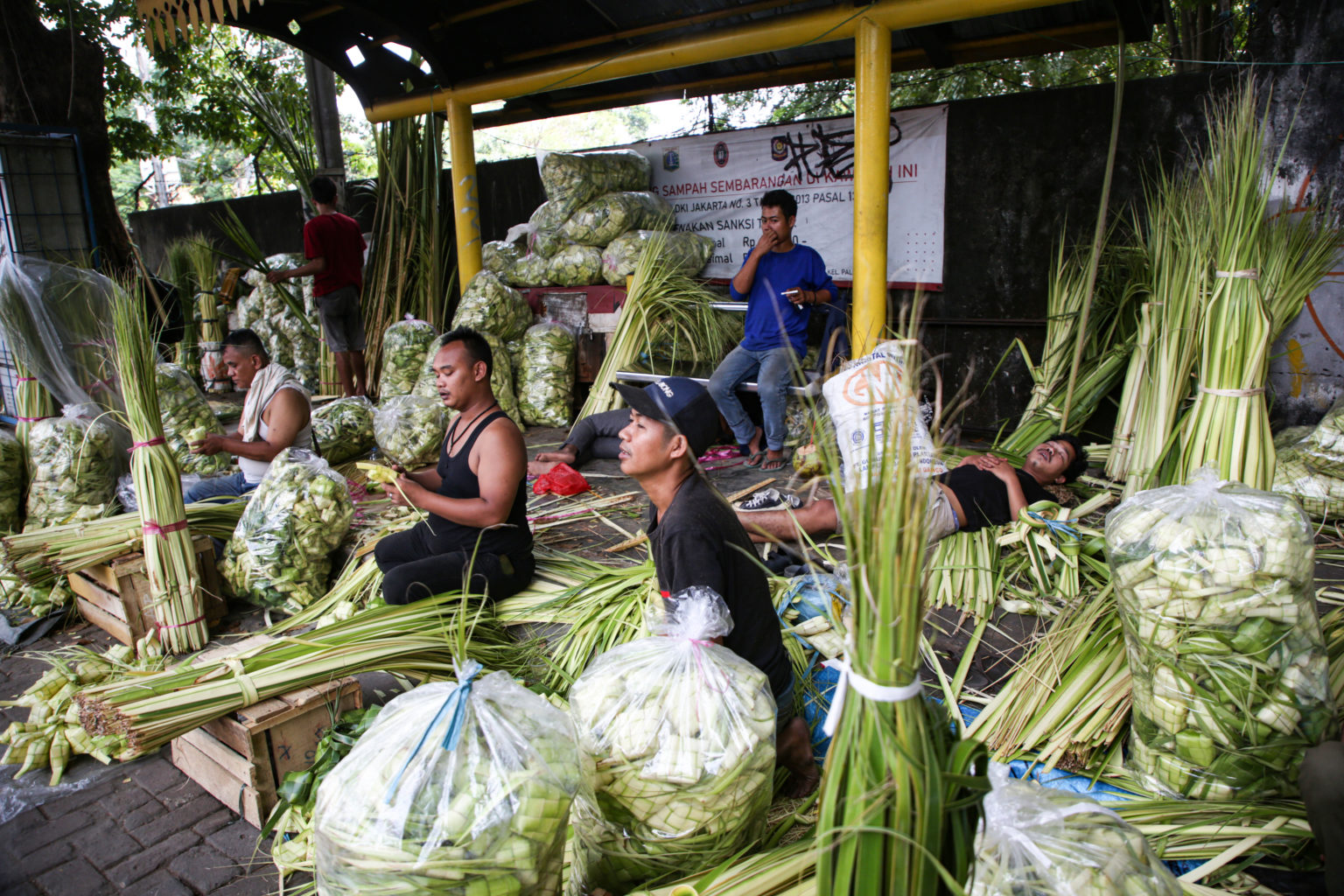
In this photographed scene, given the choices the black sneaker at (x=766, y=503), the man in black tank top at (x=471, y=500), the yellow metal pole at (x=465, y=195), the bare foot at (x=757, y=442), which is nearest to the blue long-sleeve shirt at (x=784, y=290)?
the bare foot at (x=757, y=442)

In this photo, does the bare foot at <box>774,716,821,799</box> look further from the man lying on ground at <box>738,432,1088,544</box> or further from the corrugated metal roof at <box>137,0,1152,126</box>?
the corrugated metal roof at <box>137,0,1152,126</box>

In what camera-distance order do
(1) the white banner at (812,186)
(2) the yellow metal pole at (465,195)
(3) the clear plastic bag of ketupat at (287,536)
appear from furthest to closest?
(2) the yellow metal pole at (465,195), (1) the white banner at (812,186), (3) the clear plastic bag of ketupat at (287,536)

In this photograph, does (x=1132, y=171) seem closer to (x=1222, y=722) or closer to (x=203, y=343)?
(x=1222, y=722)

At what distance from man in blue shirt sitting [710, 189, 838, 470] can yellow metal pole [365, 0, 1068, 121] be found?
89 cm

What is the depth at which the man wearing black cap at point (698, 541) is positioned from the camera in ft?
6.97

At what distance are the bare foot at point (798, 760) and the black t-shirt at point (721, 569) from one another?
0.12 m

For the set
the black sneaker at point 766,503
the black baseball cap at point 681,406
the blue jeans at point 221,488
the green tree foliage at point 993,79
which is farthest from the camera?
the green tree foliage at point 993,79

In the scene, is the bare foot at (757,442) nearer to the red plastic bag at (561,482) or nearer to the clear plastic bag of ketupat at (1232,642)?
the red plastic bag at (561,482)

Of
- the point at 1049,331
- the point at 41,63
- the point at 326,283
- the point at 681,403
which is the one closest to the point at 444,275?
the point at 326,283

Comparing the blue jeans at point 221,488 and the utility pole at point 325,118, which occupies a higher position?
the utility pole at point 325,118

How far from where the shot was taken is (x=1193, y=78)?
4.63 meters

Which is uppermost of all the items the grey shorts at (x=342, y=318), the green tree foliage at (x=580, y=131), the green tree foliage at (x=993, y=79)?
the green tree foliage at (x=580, y=131)

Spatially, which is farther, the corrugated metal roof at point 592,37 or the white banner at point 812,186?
the white banner at point 812,186

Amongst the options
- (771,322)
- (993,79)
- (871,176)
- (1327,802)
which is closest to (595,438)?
(771,322)
